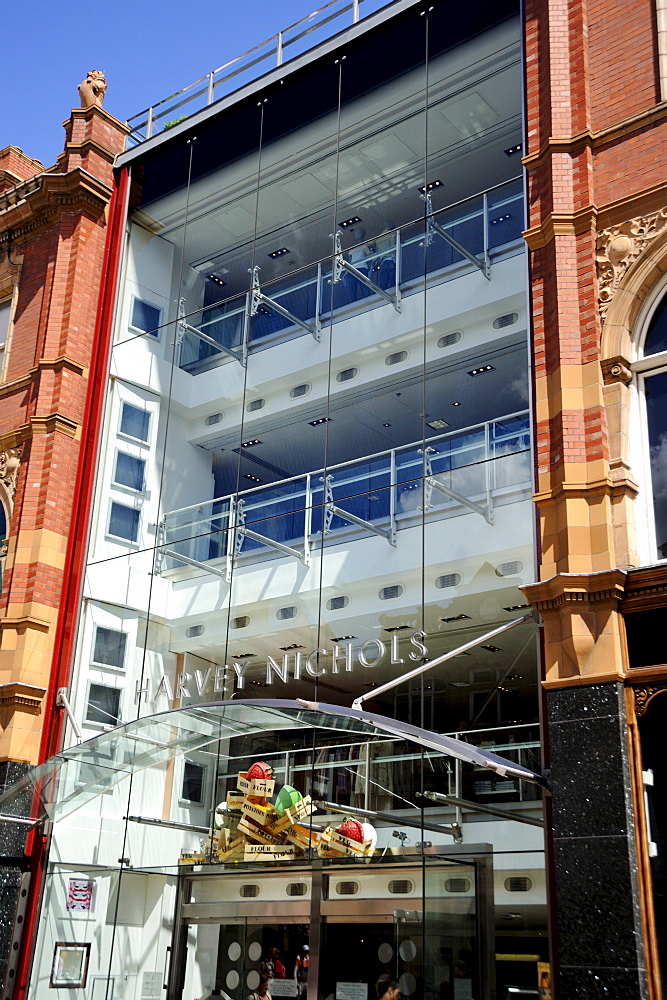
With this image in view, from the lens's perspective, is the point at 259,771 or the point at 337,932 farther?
the point at 259,771

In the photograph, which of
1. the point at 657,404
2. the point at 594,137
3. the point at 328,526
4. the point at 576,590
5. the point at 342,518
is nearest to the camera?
the point at 576,590

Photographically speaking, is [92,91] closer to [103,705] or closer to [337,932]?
[103,705]

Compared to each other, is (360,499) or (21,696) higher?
(360,499)

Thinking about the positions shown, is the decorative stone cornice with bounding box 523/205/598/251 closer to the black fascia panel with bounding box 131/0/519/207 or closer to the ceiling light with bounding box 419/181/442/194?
the ceiling light with bounding box 419/181/442/194

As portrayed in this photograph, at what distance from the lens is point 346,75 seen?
15047 mm

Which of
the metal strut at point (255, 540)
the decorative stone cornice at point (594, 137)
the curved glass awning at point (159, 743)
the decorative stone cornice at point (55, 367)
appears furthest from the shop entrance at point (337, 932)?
the decorative stone cornice at point (55, 367)

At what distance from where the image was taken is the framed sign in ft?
43.1

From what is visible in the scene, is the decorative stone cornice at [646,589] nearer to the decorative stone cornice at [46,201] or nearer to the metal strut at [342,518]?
the metal strut at [342,518]

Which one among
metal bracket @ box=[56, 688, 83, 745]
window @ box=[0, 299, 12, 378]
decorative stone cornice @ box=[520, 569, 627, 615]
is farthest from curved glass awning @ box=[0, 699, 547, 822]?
window @ box=[0, 299, 12, 378]

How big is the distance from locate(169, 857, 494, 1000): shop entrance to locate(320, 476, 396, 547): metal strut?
3701mm

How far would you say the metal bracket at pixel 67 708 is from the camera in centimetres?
1427

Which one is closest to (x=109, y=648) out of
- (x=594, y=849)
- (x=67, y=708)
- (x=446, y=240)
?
(x=67, y=708)

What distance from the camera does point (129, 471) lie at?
1602 centimetres

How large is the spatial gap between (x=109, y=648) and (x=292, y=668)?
363 centimetres
